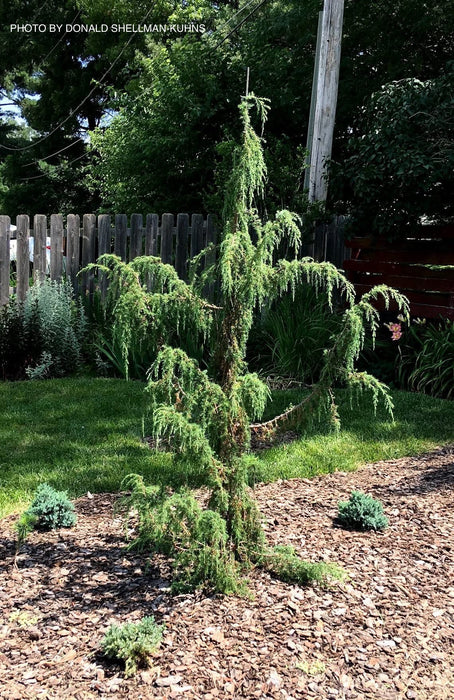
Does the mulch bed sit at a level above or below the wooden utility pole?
below

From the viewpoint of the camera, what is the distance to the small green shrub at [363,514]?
10.8ft

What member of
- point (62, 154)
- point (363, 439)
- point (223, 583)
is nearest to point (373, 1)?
point (363, 439)

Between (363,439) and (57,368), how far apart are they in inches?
134

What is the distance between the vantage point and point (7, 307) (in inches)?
285

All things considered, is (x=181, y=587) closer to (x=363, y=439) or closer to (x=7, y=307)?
(x=363, y=439)

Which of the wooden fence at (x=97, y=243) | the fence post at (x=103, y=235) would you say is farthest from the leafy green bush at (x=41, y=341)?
the fence post at (x=103, y=235)

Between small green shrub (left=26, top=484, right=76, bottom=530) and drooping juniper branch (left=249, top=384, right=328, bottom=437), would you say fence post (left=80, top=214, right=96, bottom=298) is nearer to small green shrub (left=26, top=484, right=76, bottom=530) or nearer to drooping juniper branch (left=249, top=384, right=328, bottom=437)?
small green shrub (left=26, top=484, right=76, bottom=530)

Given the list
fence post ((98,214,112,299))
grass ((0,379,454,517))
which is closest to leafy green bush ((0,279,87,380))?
grass ((0,379,454,517))

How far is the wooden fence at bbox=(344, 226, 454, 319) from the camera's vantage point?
6.82 meters

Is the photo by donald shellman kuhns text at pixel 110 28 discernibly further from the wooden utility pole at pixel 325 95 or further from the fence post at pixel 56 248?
the fence post at pixel 56 248

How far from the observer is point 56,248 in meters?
7.43

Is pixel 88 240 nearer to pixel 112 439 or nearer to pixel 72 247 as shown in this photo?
pixel 72 247

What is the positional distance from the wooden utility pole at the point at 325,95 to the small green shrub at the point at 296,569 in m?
6.04

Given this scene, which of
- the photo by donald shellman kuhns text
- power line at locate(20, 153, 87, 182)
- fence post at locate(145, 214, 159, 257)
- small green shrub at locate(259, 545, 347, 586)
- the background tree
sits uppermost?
the photo by donald shellman kuhns text
